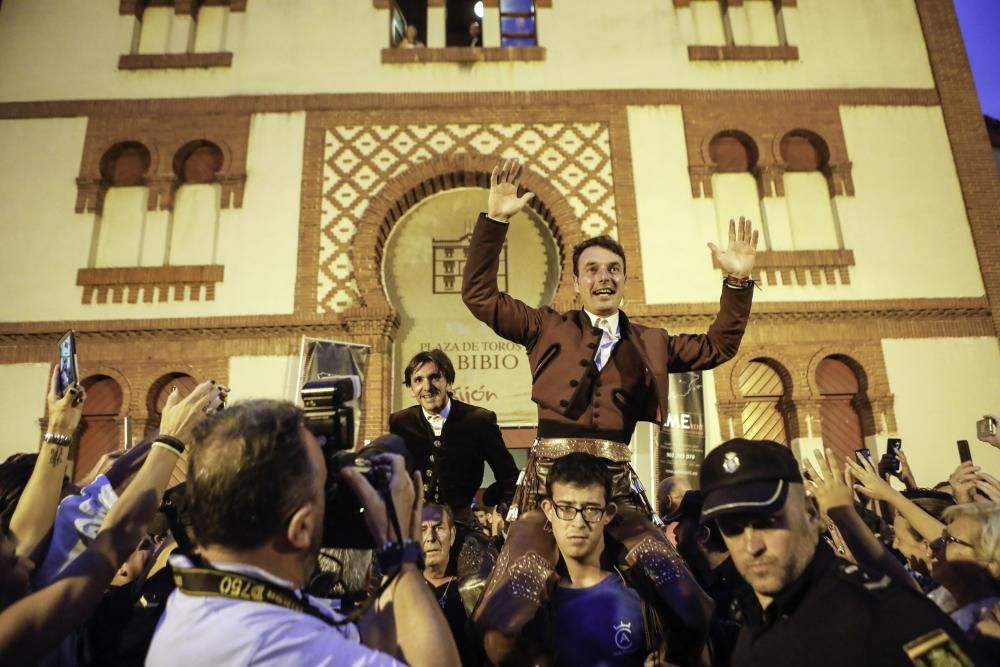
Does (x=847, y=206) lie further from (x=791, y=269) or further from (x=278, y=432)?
(x=278, y=432)

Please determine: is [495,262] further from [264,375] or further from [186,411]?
[264,375]

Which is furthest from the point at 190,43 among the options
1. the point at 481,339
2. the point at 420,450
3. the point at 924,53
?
the point at 924,53

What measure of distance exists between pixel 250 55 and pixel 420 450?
1022cm

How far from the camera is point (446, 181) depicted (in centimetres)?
1126

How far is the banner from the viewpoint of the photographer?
9523 mm

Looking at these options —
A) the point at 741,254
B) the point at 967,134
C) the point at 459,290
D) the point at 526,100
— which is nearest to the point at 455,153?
the point at 526,100

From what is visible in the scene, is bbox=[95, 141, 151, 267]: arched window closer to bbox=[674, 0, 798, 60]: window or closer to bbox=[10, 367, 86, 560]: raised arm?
bbox=[10, 367, 86, 560]: raised arm

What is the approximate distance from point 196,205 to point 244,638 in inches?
444

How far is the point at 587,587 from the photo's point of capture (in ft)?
8.57

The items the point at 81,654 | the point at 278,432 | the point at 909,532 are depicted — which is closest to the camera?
the point at 278,432

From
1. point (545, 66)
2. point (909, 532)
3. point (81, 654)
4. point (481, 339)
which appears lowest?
point (81, 654)

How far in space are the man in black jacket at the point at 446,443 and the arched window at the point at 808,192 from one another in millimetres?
8633

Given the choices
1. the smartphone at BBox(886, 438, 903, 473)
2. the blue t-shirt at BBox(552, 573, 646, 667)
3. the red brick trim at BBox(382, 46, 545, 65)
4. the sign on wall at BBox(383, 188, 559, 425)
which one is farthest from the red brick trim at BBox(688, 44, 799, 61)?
the blue t-shirt at BBox(552, 573, 646, 667)

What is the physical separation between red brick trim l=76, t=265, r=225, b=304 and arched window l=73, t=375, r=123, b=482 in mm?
1358
